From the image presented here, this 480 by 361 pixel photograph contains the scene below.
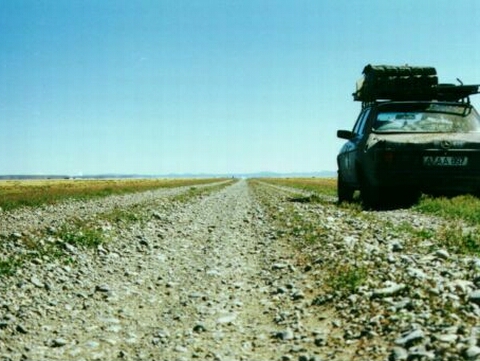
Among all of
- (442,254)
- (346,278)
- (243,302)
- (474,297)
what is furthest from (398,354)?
(442,254)

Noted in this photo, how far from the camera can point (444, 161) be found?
13.5 metres

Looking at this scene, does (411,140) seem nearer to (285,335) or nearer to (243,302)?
(243,302)

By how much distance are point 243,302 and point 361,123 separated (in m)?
11.4

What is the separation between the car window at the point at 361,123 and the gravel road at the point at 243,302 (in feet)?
19.1

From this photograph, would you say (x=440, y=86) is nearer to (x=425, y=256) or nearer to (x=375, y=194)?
(x=375, y=194)

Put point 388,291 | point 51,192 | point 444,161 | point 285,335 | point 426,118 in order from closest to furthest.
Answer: point 285,335, point 388,291, point 444,161, point 426,118, point 51,192

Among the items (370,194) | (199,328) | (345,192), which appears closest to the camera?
(199,328)

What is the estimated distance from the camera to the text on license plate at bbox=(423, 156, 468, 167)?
1344 centimetres

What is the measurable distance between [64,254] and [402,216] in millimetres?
8227

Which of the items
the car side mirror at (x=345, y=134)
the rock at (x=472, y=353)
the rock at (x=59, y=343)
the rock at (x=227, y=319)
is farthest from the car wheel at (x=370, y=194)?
the rock at (x=59, y=343)

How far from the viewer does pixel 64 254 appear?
9.34 m

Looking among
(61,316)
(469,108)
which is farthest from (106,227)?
(469,108)

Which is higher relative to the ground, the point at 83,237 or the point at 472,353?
the point at 83,237

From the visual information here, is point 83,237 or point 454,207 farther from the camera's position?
point 454,207
